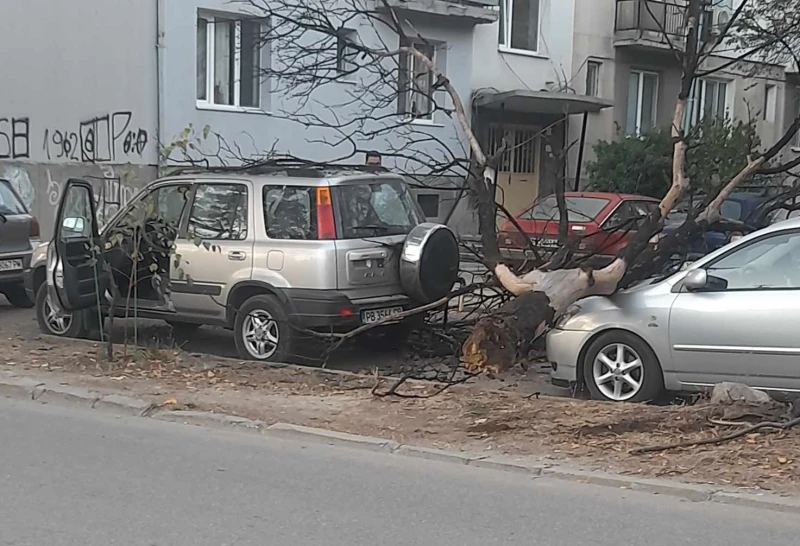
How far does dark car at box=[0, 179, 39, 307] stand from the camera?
13.0m

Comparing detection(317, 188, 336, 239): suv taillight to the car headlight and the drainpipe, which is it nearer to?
the car headlight

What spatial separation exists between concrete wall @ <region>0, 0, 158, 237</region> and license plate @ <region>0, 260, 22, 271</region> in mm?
5369

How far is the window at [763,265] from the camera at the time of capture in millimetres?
7957

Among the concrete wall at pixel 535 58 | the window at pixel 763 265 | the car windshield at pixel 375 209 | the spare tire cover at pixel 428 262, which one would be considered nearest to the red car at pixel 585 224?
the spare tire cover at pixel 428 262

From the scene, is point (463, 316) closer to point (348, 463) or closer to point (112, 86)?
point (348, 463)

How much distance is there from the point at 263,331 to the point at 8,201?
212 inches

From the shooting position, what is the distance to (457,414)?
799cm

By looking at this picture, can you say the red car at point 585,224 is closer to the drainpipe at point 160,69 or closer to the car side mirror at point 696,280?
the car side mirror at point 696,280

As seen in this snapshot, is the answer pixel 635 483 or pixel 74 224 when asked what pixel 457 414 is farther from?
pixel 74 224

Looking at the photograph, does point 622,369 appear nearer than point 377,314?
Yes

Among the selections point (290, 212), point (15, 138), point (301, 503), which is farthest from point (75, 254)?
point (15, 138)

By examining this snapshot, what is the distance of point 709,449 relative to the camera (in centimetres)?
691

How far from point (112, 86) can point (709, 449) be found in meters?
14.7

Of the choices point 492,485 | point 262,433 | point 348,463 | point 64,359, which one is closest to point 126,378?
point 64,359
